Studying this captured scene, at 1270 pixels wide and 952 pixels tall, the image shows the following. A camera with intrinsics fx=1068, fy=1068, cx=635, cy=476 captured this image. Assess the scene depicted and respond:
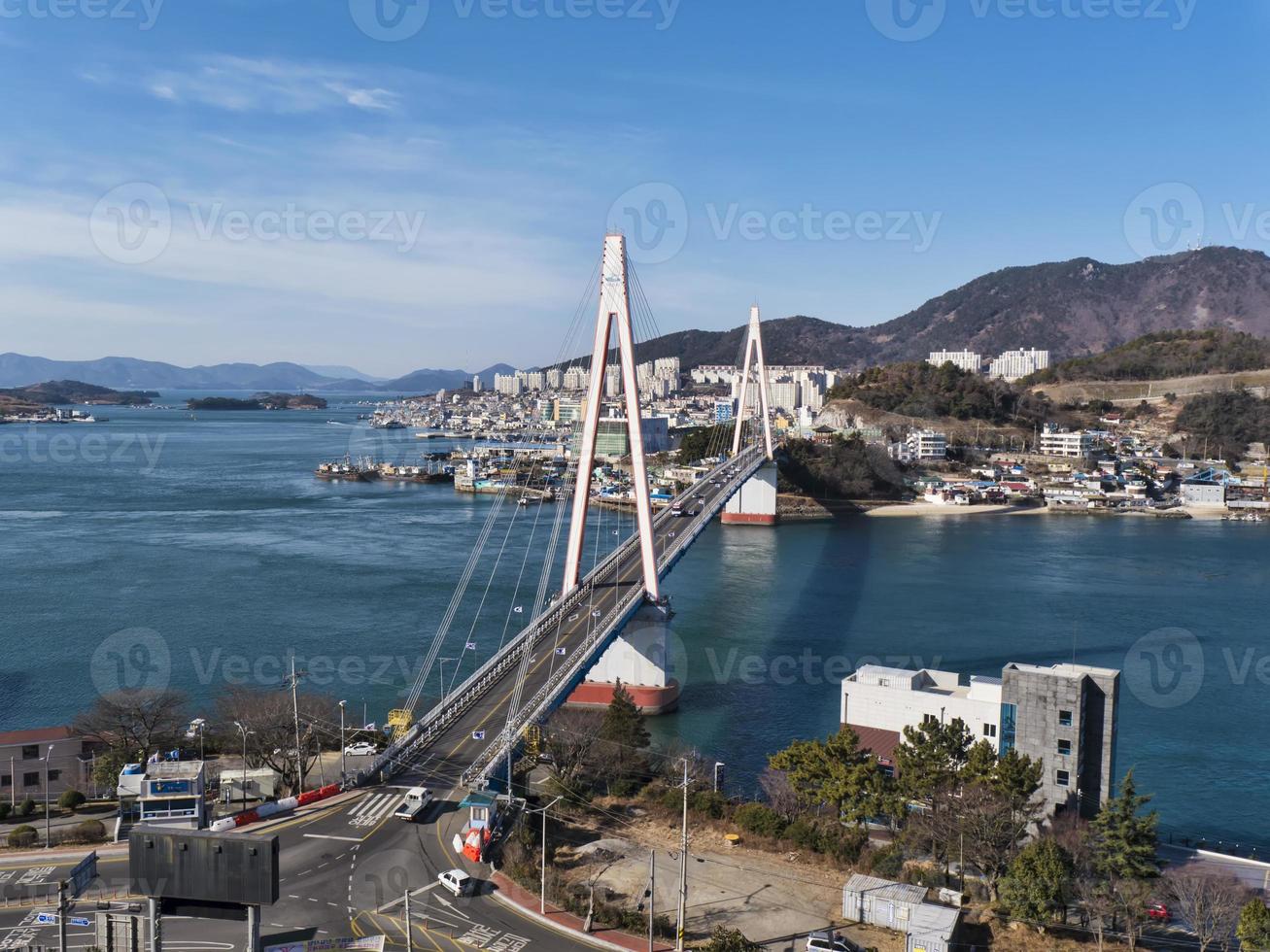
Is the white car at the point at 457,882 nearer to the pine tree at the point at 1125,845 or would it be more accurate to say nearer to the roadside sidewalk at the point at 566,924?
the roadside sidewalk at the point at 566,924

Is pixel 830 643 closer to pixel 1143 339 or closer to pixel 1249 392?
pixel 1249 392

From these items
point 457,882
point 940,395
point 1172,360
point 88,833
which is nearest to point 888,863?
point 457,882

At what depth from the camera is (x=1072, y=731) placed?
5758 mm

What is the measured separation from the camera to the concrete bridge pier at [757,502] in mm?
20781

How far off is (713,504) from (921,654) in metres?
5.07

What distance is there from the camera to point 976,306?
94.4 meters

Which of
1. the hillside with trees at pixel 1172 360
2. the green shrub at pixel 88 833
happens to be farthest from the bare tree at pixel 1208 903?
the hillside with trees at pixel 1172 360

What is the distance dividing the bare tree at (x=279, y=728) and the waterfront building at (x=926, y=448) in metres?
21.3

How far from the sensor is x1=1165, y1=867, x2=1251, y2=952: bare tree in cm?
443

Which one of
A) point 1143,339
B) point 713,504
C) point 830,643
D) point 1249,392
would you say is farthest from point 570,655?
point 1143,339

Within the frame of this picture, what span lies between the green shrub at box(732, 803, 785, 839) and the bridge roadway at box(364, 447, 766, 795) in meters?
1.30

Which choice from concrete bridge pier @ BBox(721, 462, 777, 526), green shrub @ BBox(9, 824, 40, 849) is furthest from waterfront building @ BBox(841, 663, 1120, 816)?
concrete bridge pier @ BBox(721, 462, 777, 526)

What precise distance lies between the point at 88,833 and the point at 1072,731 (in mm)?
4976

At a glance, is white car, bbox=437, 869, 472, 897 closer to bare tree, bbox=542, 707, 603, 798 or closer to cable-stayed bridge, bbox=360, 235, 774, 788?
cable-stayed bridge, bbox=360, 235, 774, 788
